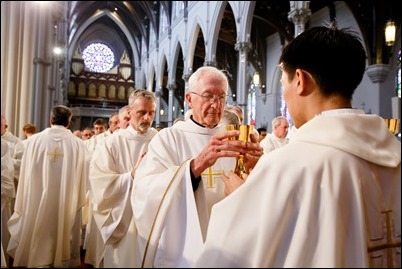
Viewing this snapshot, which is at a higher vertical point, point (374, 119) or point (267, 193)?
point (374, 119)

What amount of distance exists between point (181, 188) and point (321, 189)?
953 millimetres

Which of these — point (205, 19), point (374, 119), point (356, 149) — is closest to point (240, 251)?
point (356, 149)

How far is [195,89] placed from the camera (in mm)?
2602

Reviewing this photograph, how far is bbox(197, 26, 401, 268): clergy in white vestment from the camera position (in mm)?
1228

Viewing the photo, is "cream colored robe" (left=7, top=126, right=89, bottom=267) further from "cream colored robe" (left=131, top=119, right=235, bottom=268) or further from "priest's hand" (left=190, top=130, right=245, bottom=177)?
"priest's hand" (left=190, top=130, right=245, bottom=177)

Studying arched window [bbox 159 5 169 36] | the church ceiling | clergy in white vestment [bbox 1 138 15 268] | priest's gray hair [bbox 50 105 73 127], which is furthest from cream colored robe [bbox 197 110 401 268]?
arched window [bbox 159 5 169 36]

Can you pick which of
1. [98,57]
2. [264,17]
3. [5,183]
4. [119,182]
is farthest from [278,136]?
[98,57]

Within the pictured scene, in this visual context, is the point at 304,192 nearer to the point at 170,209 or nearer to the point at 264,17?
the point at 170,209

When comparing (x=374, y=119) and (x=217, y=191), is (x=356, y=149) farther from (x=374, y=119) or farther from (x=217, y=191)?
(x=217, y=191)

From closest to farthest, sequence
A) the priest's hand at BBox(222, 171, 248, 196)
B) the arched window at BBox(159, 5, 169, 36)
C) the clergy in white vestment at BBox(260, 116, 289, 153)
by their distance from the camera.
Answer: the priest's hand at BBox(222, 171, 248, 196) → the clergy in white vestment at BBox(260, 116, 289, 153) → the arched window at BBox(159, 5, 169, 36)

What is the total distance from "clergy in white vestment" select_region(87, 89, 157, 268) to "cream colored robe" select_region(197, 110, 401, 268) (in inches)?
65.5

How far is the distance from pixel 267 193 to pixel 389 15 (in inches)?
533

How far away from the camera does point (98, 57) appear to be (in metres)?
39.6

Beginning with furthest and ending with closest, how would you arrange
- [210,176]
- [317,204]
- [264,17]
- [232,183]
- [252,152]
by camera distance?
[264,17] < [210,176] < [252,152] < [232,183] < [317,204]
